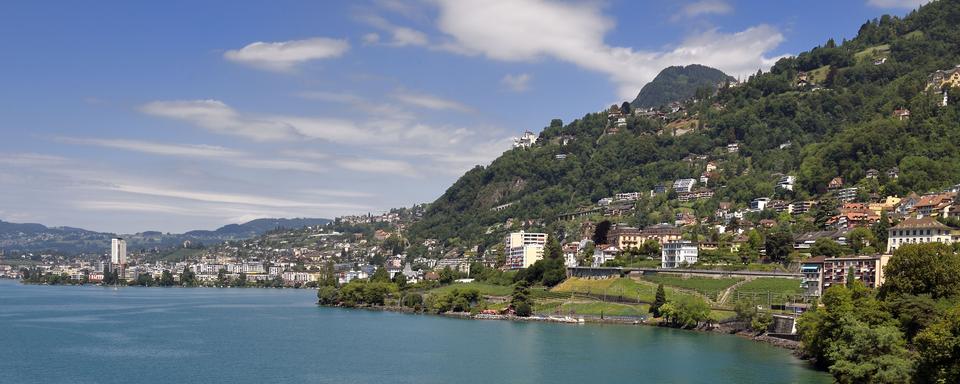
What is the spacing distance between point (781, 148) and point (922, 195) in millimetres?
43837

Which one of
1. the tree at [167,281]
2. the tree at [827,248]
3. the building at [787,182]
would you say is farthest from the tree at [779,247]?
the tree at [167,281]

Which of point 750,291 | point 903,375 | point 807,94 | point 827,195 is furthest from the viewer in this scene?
point 807,94

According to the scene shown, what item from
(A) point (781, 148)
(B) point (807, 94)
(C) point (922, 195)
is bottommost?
(C) point (922, 195)

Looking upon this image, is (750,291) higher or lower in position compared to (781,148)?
lower

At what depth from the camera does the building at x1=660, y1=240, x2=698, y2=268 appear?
8525 centimetres

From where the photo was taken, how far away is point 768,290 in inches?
2822

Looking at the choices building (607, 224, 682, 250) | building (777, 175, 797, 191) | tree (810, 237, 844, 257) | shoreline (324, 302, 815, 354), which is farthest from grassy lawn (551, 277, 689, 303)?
building (777, 175, 797, 191)

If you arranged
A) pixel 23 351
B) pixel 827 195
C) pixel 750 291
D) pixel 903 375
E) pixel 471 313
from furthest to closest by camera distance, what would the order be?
1. pixel 827 195
2. pixel 471 313
3. pixel 750 291
4. pixel 23 351
5. pixel 903 375

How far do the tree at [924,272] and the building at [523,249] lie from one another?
58.2 m

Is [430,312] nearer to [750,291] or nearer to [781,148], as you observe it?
[750,291]

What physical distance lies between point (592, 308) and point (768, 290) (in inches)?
594

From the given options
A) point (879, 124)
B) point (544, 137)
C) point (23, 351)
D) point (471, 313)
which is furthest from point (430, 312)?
point (544, 137)

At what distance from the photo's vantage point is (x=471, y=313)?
86500 mm

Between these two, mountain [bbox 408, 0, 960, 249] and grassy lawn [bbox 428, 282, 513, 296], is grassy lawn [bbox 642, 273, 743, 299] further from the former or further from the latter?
grassy lawn [bbox 428, 282, 513, 296]
